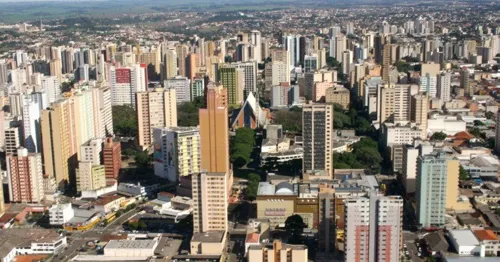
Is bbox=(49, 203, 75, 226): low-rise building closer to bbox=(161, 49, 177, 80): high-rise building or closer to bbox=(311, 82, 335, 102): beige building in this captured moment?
bbox=(311, 82, 335, 102): beige building

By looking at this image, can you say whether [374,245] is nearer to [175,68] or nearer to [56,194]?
[56,194]

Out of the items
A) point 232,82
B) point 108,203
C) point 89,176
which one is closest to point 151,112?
point 89,176

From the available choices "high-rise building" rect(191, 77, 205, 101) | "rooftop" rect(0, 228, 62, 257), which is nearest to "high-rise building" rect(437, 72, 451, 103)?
"high-rise building" rect(191, 77, 205, 101)

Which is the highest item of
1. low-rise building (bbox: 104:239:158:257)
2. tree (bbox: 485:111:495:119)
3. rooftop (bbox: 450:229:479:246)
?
tree (bbox: 485:111:495:119)

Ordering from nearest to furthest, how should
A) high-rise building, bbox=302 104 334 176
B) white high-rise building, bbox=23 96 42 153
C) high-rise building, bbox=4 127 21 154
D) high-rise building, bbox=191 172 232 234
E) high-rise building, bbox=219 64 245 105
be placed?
high-rise building, bbox=191 172 232 234, high-rise building, bbox=302 104 334 176, high-rise building, bbox=4 127 21 154, white high-rise building, bbox=23 96 42 153, high-rise building, bbox=219 64 245 105

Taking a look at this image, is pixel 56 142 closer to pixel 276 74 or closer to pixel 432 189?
pixel 432 189

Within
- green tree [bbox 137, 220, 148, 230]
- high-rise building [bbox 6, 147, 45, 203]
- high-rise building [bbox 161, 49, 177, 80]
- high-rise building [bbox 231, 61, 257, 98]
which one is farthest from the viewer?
high-rise building [bbox 161, 49, 177, 80]
